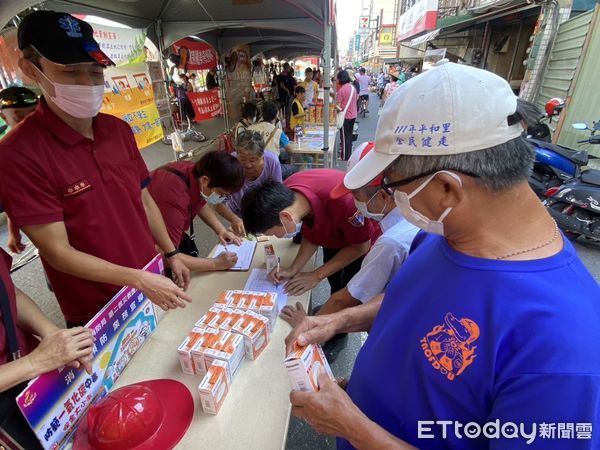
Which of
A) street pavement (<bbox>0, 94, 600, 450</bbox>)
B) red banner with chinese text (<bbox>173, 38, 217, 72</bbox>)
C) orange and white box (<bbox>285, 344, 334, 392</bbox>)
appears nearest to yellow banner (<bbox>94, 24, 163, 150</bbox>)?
street pavement (<bbox>0, 94, 600, 450</bbox>)

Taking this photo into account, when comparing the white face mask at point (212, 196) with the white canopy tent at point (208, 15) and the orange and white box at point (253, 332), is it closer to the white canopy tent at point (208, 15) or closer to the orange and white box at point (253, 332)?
the orange and white box at point (253, 332)

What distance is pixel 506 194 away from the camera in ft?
2.14

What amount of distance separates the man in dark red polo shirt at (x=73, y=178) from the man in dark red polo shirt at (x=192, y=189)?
43cm

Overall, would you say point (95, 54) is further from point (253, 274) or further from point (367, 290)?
point (367, 290)

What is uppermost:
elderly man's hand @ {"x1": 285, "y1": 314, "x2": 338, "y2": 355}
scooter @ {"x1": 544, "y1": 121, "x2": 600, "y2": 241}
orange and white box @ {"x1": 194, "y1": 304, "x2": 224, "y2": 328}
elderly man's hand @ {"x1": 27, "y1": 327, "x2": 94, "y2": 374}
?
elderly man's hand @ {"x1": 27, "y1": 327, "x2": 94, "y2": 374}

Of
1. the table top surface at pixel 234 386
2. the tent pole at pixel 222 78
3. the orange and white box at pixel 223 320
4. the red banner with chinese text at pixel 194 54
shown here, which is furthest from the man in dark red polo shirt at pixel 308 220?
the tent pole at pixel 222 78

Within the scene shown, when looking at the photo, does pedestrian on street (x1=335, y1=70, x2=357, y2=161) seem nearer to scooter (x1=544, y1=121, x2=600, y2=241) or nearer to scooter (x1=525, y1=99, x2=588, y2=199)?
scooter (x1=525, y1=99, x2=588, y2=199)

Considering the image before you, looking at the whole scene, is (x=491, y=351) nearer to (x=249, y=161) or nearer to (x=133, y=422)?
(x=133, y=422)

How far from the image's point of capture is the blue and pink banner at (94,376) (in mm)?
873

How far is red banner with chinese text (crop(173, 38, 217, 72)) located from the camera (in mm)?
6117

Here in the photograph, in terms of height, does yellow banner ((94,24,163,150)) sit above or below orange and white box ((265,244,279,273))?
above

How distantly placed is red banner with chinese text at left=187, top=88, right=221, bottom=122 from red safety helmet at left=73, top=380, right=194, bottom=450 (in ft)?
17.9

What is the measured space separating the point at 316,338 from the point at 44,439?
847 millimetres

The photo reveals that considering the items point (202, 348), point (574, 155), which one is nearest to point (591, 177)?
point (574, 155)
